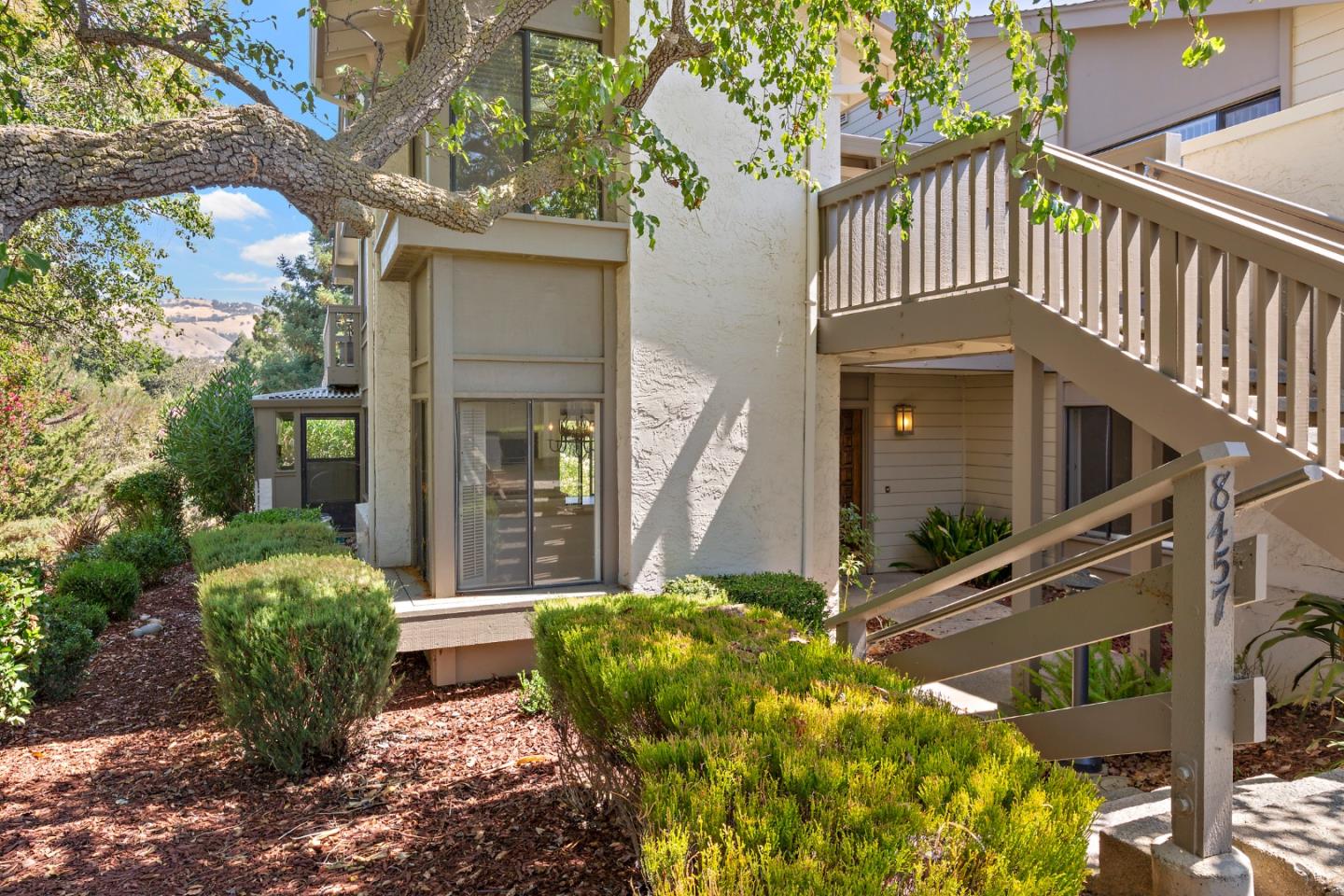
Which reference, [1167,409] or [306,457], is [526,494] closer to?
[1167,409]

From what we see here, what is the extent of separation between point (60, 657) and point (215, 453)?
853 cm

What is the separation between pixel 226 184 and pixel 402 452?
15.5 feet

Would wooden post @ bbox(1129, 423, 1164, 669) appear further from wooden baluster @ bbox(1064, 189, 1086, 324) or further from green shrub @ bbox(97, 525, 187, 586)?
green shrub @ bbox(97, 525, 187, 586)

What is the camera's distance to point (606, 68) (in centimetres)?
471

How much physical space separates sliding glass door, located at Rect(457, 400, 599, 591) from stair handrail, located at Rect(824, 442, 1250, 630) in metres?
4.22

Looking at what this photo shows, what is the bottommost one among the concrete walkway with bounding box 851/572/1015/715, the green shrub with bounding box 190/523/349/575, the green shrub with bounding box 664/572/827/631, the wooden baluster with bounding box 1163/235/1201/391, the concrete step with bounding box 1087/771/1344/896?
the concrete walkway with bounding box 851/572/1015/715

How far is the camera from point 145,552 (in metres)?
11.2

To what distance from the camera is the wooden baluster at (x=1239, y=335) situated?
13.3 ft

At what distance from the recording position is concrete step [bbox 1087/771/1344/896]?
2195mm

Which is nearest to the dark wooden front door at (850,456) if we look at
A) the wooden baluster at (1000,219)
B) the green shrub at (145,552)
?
the wooden baluster at (1000,219)

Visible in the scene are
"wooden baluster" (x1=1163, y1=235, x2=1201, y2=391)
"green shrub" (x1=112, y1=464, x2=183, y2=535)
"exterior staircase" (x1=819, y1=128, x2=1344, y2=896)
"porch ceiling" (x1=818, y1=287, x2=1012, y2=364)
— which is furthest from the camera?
"green shrub" (x1=112, y1=464, x2=183, y2=535)

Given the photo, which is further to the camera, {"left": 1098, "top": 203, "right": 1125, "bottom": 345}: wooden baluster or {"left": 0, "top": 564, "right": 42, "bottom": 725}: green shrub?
{"left": 0, "top": 564, "right": 42, "bottom": 725}: green shrub

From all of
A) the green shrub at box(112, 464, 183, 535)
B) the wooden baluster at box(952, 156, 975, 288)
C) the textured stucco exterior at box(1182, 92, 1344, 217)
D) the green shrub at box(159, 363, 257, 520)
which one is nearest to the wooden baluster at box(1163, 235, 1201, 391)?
the wooden baluster at box(952, 156, 975, 288)

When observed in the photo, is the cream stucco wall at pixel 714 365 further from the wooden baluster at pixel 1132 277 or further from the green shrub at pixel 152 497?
the green shrub at pixel 152 497
